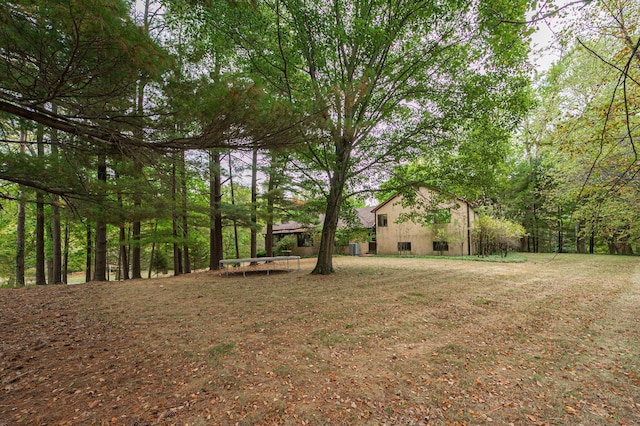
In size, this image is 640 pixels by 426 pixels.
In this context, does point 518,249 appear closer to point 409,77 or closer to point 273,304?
point 409,77

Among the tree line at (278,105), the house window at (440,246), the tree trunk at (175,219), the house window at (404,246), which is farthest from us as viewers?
the house window at (404,246)

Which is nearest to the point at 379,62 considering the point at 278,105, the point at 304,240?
the point at 278,105

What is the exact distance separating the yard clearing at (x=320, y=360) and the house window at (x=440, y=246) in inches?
582

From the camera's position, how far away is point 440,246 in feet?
71.4

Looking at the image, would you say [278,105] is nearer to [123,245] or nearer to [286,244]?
[123,245]

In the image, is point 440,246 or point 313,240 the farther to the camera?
point 313,240

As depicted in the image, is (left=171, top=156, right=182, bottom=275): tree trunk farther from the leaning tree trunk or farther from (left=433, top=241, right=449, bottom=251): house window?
(left=433, top=241, right=449, bottom=251): house window

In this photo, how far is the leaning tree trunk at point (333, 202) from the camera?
10094 mm

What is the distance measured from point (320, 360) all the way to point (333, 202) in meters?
7.46

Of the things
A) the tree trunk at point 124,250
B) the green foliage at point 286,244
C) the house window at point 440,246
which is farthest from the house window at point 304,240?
the tree trunk at point 124,250

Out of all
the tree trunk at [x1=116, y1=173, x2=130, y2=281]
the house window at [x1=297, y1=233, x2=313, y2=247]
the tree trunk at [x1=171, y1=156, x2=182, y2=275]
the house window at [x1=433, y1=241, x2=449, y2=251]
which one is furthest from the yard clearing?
the house window at [x1=297, y1=233, x2=313, y2=247]

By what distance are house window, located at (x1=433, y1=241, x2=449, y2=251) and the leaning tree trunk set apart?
13873 mm

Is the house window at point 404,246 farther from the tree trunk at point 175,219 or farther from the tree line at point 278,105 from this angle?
the tree trunk at point 175,219

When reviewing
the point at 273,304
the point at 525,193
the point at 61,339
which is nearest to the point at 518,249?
the point at 525,193
